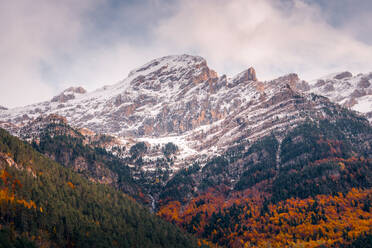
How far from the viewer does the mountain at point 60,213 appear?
79.4m

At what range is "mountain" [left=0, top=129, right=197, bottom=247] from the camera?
260ft

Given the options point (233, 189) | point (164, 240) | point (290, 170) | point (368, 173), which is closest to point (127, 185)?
point (233, 189)

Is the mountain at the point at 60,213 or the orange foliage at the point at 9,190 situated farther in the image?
the orange foliage at the point at 9,190

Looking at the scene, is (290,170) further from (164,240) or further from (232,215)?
(164,240)

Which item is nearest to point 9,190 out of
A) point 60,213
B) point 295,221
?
point 60,213

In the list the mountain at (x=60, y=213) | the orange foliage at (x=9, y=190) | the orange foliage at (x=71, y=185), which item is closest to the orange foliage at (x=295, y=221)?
the mountain at (x=60, y=213)

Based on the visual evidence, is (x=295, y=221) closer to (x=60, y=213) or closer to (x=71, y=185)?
(x=60, y=213)

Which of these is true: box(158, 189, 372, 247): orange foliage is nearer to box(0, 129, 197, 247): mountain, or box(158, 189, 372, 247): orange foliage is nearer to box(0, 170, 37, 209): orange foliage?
box(0, 129, 197, 247): mountain

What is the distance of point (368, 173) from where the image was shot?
150750 mm

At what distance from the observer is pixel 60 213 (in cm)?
9112

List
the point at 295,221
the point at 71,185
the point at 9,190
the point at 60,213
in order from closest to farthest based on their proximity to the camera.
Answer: the point at 9,190 → the point at 60,213 → the point at 71,185 → the point at 295,221

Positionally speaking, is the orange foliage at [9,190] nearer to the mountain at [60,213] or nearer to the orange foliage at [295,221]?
the mountain at [60,213]

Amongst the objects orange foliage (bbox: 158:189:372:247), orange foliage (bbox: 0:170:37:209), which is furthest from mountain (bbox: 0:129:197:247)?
orange foliage (bbox: 158:189:372:247)

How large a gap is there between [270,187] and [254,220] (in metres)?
36.2
